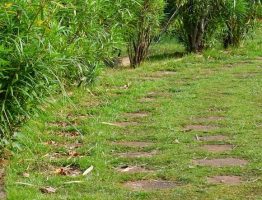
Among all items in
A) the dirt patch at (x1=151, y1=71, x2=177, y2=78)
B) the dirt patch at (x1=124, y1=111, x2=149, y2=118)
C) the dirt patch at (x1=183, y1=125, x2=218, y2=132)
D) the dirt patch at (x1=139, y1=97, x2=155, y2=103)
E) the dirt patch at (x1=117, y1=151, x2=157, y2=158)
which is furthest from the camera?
the dirt patch at (x1=151, y1=71, x2=177, y2=78)

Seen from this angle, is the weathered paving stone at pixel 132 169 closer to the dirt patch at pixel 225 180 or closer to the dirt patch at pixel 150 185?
the dirt patch at pixel 150 185

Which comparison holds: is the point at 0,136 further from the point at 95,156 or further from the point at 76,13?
the point at 76,13

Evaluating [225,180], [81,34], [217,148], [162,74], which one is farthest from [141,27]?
[225,180]

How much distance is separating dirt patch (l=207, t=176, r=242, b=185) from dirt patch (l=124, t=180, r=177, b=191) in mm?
268

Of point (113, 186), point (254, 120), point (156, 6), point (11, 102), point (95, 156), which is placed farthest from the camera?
point (156, 6)

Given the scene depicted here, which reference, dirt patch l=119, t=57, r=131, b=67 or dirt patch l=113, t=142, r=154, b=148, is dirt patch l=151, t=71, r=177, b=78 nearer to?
dirt patch l=119, t=57, r=131, b=67

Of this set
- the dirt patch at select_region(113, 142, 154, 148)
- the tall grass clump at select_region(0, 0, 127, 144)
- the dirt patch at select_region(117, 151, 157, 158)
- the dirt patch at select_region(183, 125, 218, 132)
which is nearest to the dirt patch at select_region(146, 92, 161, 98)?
the dirt patch at select_region(183, 125, 218, 132)

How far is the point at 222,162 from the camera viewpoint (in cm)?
527

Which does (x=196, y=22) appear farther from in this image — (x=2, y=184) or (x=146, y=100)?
(x=2, y=184)

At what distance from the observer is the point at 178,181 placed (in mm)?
4809

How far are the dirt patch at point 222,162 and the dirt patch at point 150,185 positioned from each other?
509 mm

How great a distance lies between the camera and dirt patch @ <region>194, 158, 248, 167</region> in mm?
5203

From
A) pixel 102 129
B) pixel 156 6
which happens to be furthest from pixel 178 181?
pixel 156 6

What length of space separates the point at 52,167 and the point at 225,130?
1831 mm
